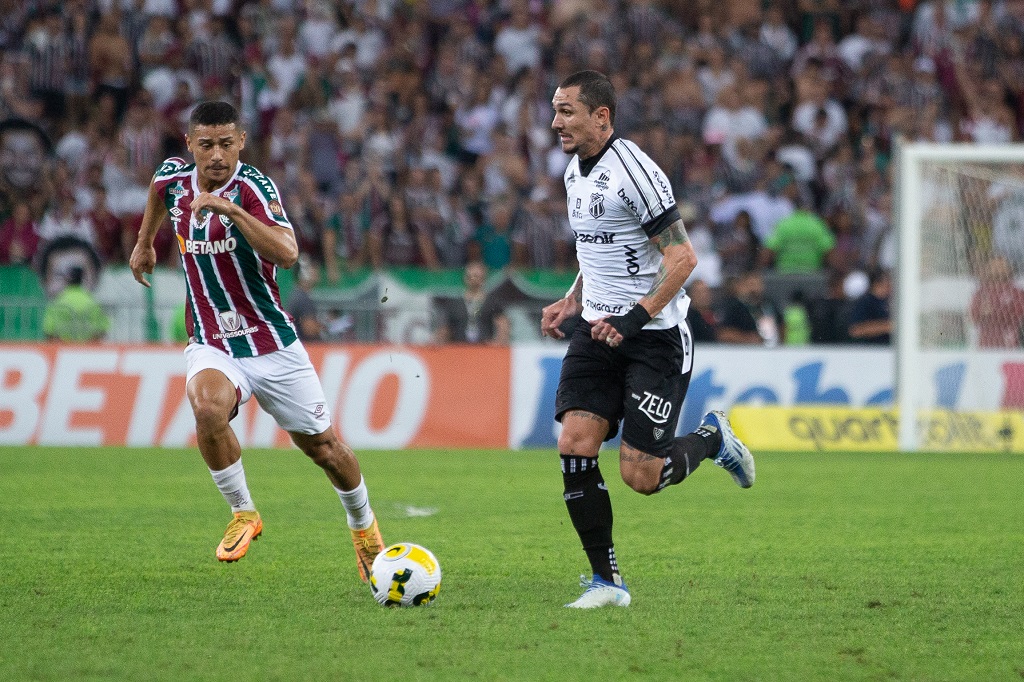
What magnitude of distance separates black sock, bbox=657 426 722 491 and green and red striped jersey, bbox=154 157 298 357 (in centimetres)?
201

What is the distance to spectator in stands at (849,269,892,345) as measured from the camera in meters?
15.9

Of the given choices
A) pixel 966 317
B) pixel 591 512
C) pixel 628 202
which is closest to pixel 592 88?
pixel 628 202

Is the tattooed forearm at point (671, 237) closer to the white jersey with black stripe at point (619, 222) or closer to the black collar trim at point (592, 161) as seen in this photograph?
the white jersey with black stripe at point (619, 222)

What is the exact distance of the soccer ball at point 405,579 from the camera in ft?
20.6

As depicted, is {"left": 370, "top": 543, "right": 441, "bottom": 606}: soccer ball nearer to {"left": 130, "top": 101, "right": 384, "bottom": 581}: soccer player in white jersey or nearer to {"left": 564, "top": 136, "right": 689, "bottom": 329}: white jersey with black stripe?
{"left": 130, "top": 101, "right": 384, "bottom": 581}: soccer player in white jersey

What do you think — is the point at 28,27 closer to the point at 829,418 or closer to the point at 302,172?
the point at 302,172

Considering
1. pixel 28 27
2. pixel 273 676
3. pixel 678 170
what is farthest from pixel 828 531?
pixel 28 27

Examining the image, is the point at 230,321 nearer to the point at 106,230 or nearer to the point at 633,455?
the point at 633,455

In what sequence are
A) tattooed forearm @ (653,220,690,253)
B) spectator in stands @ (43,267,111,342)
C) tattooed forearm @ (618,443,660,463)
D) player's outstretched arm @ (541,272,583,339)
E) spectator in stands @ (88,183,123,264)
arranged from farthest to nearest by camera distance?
1. spectator in stands @ (88,183,123,264)
2. spectator in stands @ (43,267,111,342)
3. player's outstretched arm @ (541,272,583,339)
4. tattooed forearm @ (618,443,660,463)
5. tattooed forearm @ (653,220,690,253)

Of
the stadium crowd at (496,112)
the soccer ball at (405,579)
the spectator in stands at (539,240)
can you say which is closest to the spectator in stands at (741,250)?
the stadium crowd at (496,112)

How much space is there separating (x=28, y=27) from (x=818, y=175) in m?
10.9

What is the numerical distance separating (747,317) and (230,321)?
964cm

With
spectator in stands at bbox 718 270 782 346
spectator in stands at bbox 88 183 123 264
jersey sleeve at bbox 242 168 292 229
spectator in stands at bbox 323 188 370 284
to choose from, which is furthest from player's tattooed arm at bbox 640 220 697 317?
spectator in stands at bbox 88 183 123 264

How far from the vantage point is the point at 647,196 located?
20.9 feet
